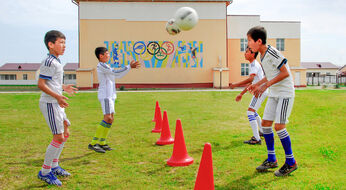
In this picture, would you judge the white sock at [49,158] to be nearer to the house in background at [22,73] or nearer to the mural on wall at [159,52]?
the mural on wall at [159,52]

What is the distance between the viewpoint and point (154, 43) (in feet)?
106

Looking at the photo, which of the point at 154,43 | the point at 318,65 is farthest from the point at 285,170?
the point at 318,65

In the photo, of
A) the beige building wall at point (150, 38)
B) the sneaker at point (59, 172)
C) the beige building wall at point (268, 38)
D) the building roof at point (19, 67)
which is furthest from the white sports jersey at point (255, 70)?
the building roof at point (19, 67)

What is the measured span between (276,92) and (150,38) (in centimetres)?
2878

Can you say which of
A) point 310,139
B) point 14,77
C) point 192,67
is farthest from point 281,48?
point 14,77

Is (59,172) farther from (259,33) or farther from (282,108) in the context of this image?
(259,33)

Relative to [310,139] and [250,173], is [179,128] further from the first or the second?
[310,139]

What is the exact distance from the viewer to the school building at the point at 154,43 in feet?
105

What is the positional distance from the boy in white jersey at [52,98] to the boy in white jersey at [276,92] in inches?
120

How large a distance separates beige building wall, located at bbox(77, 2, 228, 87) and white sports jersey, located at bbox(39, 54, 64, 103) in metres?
27.8

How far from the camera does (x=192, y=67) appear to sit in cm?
3281

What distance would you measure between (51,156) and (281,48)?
37232 mm

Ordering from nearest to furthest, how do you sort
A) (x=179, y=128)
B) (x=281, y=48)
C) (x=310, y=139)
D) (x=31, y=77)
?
1. (x=179, y=128)
2. (x=310, y=139)
3. (x=281, y=48)
4. (x=31, y=77)

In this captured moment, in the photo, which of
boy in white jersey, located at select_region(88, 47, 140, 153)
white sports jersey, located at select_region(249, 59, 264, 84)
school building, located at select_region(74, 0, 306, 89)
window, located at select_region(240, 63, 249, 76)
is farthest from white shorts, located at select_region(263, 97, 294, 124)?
window, located at select_region(240, 63, 249, 76)
